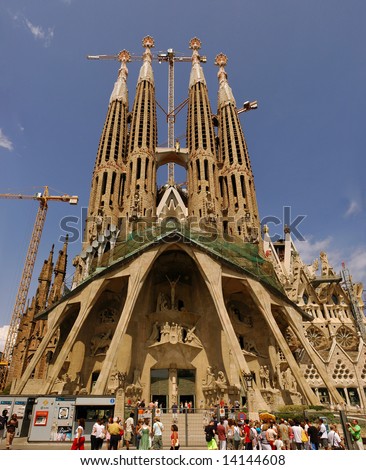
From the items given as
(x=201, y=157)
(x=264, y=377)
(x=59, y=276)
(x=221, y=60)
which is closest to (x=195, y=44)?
(x=221, y=60)

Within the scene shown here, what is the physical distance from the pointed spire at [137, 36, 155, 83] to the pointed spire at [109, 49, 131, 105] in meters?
2.66

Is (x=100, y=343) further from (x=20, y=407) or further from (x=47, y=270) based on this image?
(x=47, y=270)

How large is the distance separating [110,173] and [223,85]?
998 inches

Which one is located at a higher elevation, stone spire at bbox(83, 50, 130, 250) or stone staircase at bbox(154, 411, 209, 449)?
stone spire at bbox(83, 50, 130, 250)

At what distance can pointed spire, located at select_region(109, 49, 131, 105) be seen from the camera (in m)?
47.4

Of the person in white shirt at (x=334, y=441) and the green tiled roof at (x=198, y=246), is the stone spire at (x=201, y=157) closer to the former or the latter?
the green tiled roof at (x=198, y=246)

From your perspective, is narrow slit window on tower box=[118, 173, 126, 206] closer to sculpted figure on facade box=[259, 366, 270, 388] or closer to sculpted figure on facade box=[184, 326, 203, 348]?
sculpted figure on facade box=[184, 326, 203, 348]

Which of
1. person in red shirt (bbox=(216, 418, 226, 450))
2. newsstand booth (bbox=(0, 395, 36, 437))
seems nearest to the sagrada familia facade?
newsstand booth (bbox=(0, 395, 36, 437))

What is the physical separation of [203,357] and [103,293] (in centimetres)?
980

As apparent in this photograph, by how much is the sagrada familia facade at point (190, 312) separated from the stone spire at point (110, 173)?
17cm

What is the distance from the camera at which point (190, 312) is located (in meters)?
26.7

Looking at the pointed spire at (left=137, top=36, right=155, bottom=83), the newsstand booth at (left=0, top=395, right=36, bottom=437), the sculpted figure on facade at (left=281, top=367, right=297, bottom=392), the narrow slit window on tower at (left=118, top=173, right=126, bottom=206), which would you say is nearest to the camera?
the newsstand booth at (left=0, top=395, right=36, bottom=437)
